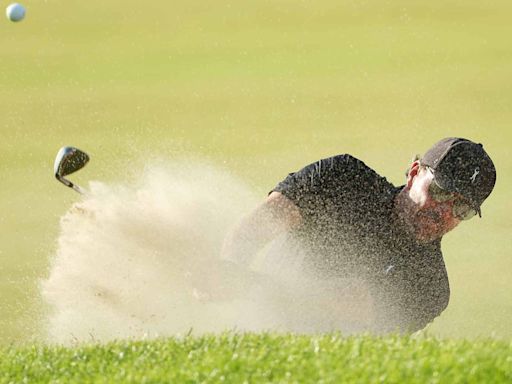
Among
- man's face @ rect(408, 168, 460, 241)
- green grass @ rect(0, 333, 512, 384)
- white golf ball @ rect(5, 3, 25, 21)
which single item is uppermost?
white golf ball @ rect(5, 3, 25, 21)

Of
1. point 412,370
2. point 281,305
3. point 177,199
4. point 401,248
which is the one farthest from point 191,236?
→ point 412,370

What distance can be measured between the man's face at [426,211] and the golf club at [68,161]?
10.6 feet

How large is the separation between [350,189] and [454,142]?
1048 millimetres

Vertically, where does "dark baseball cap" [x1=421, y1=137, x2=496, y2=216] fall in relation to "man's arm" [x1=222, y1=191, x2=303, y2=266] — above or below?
above

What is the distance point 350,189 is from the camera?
1142 centimetres

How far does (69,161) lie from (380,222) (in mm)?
3117

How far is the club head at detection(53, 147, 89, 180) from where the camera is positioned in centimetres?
1202

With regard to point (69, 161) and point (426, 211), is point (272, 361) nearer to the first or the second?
point (426, 211)

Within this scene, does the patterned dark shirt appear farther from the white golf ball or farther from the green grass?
the white golf ball

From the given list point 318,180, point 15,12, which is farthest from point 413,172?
point 15,12

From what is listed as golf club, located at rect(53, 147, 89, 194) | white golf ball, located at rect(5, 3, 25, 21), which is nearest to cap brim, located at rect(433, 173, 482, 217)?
golf club, located at rect(53, 147, 89, 194)

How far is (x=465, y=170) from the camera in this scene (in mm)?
11109

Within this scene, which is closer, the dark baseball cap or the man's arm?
the dark baseball cap

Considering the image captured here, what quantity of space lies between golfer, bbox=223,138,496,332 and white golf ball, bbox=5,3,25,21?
5807mm
